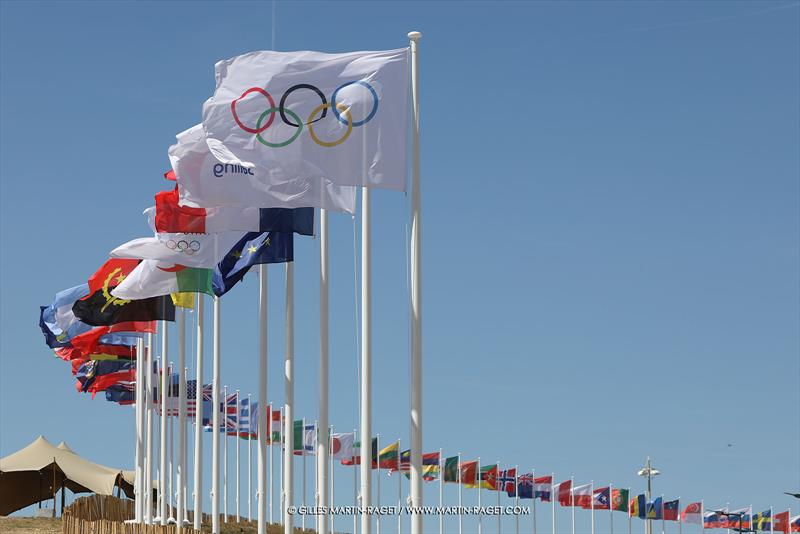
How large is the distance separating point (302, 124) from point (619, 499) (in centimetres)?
6265

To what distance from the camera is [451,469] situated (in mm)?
78812

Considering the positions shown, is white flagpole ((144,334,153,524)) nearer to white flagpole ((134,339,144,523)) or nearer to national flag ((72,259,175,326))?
white flagpole ((134,339,144,523))

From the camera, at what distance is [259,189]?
85.5ft

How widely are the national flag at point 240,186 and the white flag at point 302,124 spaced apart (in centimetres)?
26

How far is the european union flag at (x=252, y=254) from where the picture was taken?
3075cm

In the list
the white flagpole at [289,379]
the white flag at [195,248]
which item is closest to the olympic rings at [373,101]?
the white flagpole at [289,379]

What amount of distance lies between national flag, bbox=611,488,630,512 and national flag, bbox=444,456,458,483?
1052cm

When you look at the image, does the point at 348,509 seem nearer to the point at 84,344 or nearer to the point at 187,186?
the point at 187,186

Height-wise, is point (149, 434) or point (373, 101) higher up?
point (373, 101)

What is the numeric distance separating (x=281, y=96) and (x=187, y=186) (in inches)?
147

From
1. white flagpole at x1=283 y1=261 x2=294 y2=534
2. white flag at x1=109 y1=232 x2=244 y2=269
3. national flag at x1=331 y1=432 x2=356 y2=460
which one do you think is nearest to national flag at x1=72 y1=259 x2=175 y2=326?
white flag at x1=109 y1=232 x2=244 y2=269

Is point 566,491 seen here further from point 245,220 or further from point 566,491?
point 245,220

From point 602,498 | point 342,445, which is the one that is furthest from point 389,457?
point 602,498

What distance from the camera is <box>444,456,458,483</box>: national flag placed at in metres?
78.8
